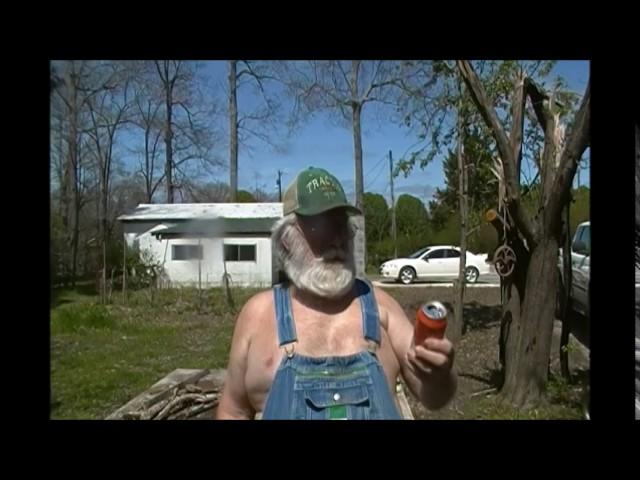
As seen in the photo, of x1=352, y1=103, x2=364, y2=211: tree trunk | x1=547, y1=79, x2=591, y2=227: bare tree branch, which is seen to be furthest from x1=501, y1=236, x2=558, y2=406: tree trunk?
x1=352, y1=103, x2=364, y2=211: tree trunk

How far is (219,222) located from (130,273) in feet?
6.68

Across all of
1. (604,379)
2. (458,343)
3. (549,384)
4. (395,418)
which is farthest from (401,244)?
(395,418)

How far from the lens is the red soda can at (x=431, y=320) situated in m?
1.12

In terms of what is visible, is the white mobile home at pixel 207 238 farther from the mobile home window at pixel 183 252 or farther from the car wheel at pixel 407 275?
the car wheel at pixel 407 275

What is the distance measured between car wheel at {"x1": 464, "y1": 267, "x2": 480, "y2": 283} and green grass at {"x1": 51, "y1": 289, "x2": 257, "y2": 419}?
1.95m

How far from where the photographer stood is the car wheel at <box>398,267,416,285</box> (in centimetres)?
607

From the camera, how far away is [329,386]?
1.26 metres

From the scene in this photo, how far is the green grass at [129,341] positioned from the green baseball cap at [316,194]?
3109 mm

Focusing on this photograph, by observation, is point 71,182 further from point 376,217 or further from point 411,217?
point 411,217

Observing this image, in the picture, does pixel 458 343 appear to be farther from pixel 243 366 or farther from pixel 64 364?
pixel 243 366

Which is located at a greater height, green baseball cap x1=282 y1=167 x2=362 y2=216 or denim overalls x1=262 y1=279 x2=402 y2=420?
green baseball cap x1=282 y1=167 x2=362 y2=216

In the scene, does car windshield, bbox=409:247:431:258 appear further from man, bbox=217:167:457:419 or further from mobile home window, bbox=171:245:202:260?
man, bbox=217:167:457:419

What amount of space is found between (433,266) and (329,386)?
6.04m

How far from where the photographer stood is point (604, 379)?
5.57 ft
